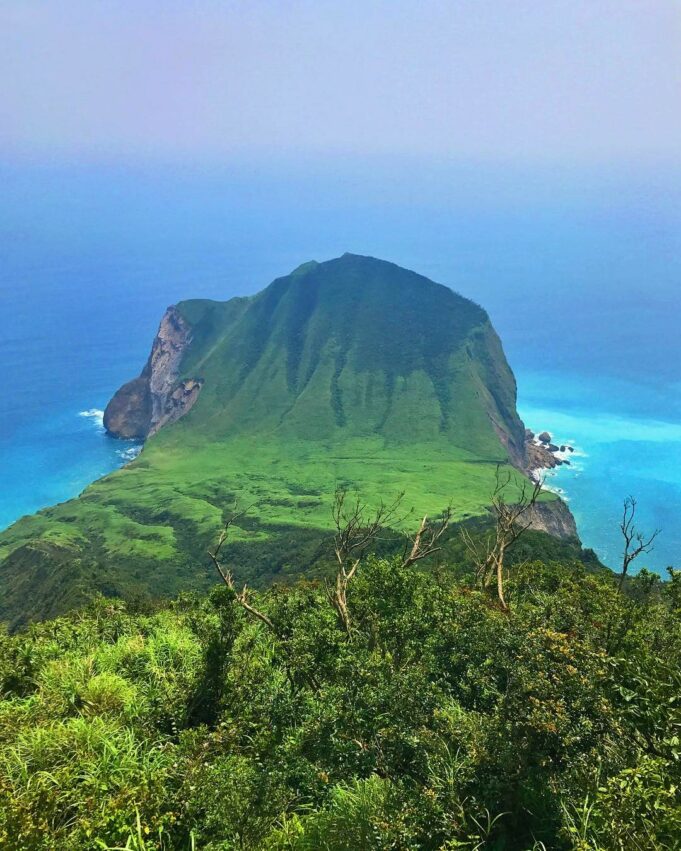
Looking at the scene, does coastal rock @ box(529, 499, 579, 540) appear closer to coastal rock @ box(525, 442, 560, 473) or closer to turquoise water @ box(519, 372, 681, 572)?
turquoise water @ box(519, 372, 681, 572)

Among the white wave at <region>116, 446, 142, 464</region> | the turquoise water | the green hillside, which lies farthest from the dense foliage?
the white wave at <region>116, 446, 142, 464</region>

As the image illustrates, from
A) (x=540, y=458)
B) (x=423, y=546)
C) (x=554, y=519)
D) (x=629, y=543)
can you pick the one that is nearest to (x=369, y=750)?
(x=423, y=546)

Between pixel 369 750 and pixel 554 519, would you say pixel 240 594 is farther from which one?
pixel 554 519

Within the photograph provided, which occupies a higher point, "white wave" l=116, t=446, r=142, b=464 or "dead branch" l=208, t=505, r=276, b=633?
"white wave" l=116, t=446, r=142, b=464

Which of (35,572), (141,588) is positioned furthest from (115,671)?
(35,572)

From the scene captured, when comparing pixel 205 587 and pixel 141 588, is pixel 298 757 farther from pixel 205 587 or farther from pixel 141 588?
pixel 205 587
